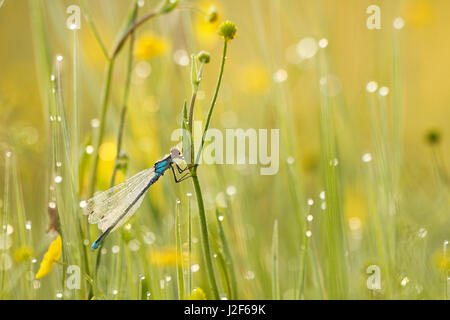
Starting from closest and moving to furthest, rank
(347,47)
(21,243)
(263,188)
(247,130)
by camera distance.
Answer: (21,243)
(263,188)
(247,130)
(347,47)

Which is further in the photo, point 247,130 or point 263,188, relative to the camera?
point 247,130

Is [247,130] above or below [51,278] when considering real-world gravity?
above

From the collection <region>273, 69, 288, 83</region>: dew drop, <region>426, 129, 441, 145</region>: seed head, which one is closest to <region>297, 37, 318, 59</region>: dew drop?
<region>273, 69, 288, 83</region>: dew drop

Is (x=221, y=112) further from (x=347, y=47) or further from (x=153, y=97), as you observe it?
(x=347, y=47)

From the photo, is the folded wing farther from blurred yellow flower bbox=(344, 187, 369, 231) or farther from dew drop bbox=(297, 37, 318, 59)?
blurred yellow flower bbox=(344, 187, 369, 231)

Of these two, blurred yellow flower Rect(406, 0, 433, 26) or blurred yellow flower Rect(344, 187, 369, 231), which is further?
blurred yellow flower Rect(406, 0, 433, 26)

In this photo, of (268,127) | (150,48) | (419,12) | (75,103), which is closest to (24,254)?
(75,103)

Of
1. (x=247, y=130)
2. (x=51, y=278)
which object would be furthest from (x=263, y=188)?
(x=51, y=278)
